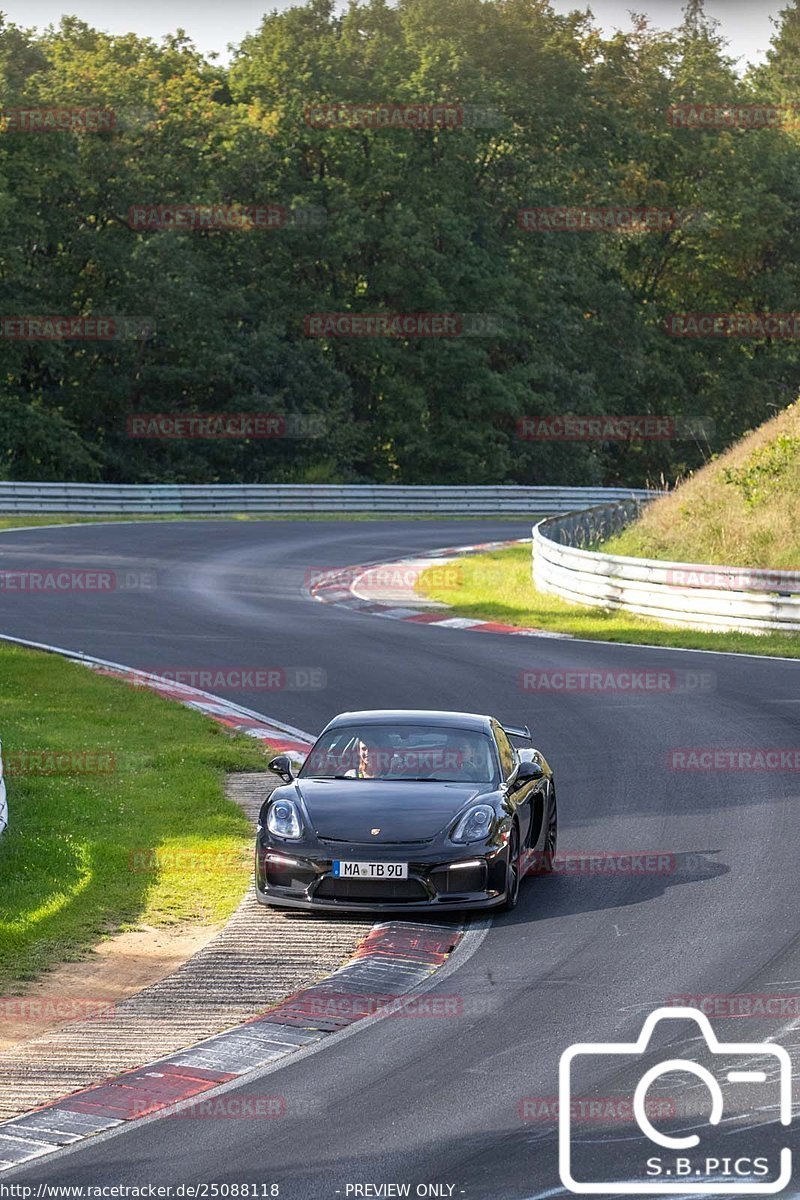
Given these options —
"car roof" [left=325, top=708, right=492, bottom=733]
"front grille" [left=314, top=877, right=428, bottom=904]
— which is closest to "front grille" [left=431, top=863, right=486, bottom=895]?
"front grille" [left=314, top=877, right=428, bottom=904]

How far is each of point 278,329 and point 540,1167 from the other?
57.4 m

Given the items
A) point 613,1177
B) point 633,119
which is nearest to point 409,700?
point 613,1177

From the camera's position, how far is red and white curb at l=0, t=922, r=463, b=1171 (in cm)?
768

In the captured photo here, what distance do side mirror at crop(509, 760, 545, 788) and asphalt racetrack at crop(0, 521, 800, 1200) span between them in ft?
2.47

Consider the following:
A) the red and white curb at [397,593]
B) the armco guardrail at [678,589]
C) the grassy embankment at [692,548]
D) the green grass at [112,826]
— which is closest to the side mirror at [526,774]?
the green grass at [112,826]

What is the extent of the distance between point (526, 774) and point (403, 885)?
1820 mm

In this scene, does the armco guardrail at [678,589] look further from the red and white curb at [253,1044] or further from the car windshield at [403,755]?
the red and white curb at [253,1044]

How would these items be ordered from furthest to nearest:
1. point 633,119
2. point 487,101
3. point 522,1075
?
point 633,119 → point 487,101 → point 522,1075

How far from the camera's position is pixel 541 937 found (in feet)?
36.3

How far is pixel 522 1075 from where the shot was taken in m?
8.24

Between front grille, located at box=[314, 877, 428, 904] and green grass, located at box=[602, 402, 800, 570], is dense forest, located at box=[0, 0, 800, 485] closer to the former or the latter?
green grass, located at box=[602, 402, 800, 570]

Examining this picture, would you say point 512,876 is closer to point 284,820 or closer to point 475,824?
point 475,824

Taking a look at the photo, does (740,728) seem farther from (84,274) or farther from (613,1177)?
(84,274)

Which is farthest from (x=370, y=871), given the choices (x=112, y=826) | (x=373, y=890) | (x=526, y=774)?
(x=112, y=826)
